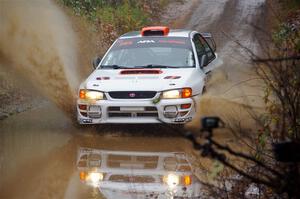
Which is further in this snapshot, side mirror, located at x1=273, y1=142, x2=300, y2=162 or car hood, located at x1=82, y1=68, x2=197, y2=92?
car hood, located at x1=82, y1=68, x2=197, y2=92

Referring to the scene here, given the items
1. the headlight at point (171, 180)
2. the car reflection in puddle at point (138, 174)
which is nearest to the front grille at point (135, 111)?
the car reflection in puddle at point (138, 174)

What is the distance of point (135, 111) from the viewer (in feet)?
32.2

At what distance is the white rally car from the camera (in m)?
9.84

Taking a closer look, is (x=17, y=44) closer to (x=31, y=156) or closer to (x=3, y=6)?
(x=3, y=6)

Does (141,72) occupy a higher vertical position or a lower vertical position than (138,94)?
higher

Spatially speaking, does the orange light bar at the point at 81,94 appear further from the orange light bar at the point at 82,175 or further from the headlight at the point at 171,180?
the headlight at the point at 171,180

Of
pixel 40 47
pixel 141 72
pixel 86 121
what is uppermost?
pixel 40 47

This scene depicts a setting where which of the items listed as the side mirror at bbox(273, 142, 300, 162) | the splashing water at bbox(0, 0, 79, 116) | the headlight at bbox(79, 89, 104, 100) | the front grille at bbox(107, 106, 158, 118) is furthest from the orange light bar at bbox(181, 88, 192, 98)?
the side mirror at bbox(273, 142, 300, 162)

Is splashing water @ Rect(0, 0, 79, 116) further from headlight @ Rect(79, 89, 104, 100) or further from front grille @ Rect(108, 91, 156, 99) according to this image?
front grille @ Rect(108, 91, 156, 99)

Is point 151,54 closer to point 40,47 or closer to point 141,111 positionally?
point 141,111

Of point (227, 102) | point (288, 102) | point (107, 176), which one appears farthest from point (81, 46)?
point (288, 102)

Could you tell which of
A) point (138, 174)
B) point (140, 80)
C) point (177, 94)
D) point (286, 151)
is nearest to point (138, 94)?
point (140, 80)

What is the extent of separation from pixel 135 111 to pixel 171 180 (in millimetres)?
2445

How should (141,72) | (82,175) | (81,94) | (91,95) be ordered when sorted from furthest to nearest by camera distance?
(141,72), (81,94), (91,95), (82,175)
